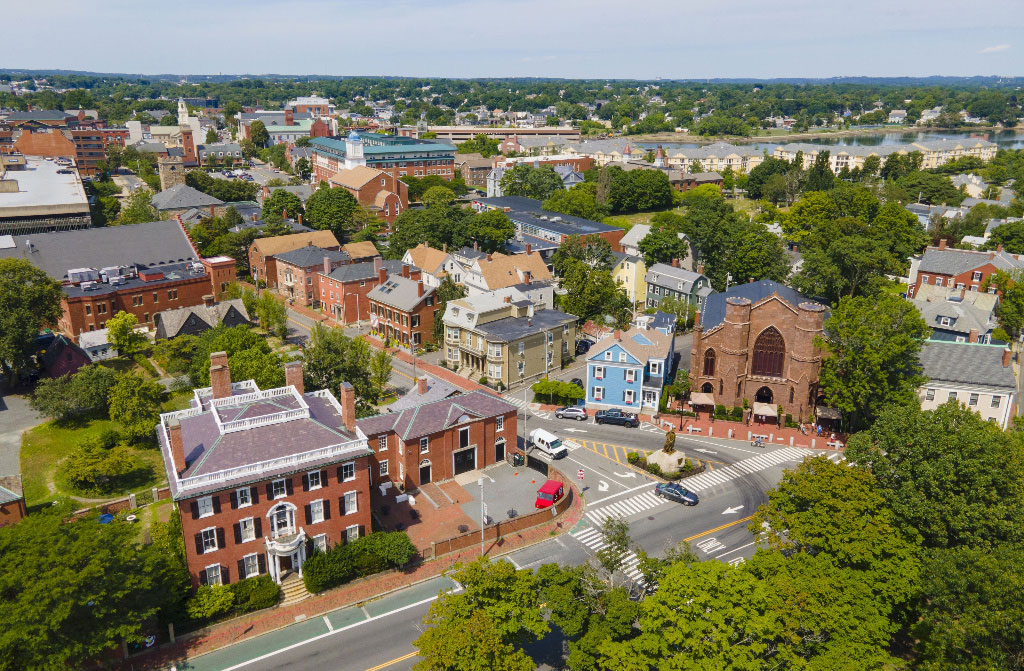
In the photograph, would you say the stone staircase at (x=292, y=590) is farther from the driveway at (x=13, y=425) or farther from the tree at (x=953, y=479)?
the tree at (x=953, y=479)

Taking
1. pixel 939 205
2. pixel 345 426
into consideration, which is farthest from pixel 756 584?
pixel 939 205

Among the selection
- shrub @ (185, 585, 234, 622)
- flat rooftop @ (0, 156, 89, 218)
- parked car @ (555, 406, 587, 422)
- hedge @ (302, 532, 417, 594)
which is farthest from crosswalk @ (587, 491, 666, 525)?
flat rooftop @ (0, 156, 89, 218)

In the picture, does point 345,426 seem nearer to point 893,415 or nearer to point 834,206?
point 893,415

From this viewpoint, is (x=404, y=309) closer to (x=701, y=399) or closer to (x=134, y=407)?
(x=134, y=407)

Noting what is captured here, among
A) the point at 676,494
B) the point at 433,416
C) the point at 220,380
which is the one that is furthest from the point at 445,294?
the point at 676,494

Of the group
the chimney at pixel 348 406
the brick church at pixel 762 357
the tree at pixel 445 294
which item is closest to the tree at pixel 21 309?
the tree at pixel 445 294

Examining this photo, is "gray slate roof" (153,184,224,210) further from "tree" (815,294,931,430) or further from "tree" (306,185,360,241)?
"tree" (815,294,931,430)
